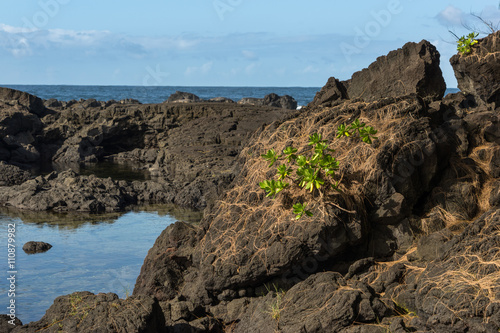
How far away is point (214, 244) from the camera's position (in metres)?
8.66

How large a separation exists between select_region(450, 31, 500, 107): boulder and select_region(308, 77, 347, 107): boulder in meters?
2.03

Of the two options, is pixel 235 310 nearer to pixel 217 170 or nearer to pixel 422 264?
pixel 422 264

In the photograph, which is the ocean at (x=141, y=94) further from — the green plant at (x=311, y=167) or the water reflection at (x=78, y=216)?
the green plant at (x=311, y=167)

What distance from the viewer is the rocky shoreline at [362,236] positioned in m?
6.70

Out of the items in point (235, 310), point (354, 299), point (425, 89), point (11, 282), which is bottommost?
point (11, 282)

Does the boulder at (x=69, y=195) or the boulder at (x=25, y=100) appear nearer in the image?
the boulder at (x=69, y=195)

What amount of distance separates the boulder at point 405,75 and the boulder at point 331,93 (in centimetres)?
27

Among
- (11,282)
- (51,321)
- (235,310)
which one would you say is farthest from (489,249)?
(11,282)

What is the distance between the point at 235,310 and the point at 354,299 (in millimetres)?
2065

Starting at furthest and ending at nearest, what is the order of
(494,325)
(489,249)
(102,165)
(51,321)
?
(102,165) → (51,321) → (489,249) → (494,325)

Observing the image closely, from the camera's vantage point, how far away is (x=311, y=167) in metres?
8.14

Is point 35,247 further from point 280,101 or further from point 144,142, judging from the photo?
point 280,101

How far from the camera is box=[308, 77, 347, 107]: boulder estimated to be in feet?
35.4

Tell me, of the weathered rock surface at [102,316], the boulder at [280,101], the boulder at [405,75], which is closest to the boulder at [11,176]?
the boulder at [405,75]
